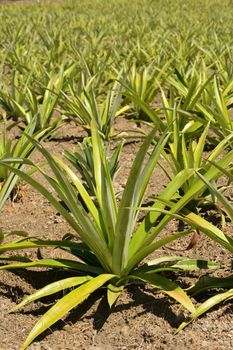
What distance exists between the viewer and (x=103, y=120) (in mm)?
3223

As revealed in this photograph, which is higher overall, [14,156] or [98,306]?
[14,156]

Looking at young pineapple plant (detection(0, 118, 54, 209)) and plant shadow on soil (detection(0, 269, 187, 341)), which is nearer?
plant shadow on soil (detection(0, 269, 187, 341))

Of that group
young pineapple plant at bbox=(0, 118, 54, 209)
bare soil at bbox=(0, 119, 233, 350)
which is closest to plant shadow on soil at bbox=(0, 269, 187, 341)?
bare soil at bbox=(0, 119, 233, 350)

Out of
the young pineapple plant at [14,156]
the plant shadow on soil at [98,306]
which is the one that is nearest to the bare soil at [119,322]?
the plant shadow on soil at [98,306]

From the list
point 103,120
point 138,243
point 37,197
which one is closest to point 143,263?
point 138,243

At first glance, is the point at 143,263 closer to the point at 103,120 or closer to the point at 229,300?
the point at 229,300

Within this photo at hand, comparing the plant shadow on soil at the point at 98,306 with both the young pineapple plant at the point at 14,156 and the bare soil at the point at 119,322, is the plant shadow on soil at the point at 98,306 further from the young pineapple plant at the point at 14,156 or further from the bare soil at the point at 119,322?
the young pineapple plant at the point at 14,156

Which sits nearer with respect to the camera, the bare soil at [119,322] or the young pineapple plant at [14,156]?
the bare soil at [119,322]

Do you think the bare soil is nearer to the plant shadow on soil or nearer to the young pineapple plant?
the plant shadow on soil

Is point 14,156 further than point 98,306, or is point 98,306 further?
point 14,156

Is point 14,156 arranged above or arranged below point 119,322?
above

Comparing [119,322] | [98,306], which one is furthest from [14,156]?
[119,322]

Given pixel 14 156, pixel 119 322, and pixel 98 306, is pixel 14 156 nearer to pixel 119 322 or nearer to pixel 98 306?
pixel 98 306

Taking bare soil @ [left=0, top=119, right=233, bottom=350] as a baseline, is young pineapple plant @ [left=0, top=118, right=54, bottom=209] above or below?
above
